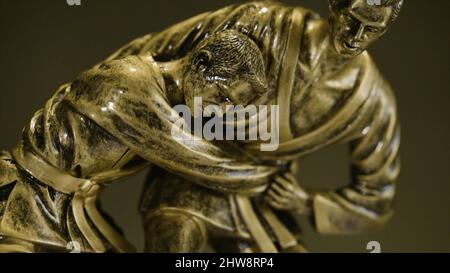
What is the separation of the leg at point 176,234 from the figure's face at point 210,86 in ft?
0.72

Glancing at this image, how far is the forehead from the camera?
4.11 feet

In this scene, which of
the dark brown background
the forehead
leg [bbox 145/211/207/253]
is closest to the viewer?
the forehead

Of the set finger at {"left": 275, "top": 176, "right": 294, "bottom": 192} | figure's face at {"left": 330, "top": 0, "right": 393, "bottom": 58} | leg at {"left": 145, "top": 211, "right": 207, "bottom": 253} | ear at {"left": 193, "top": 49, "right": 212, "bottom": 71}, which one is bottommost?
leg at {"left": 145, "top": 211, "right": 207, "bottom": 253}

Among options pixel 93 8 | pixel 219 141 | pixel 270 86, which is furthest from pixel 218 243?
pixel 93 8

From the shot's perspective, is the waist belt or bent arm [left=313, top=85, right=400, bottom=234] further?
bent arm [left=313, top=85, right=400, bottom=234]

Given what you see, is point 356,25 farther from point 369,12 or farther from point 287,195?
point 287,195

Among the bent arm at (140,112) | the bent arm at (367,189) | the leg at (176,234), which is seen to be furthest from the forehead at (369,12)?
the leg at (176,234)

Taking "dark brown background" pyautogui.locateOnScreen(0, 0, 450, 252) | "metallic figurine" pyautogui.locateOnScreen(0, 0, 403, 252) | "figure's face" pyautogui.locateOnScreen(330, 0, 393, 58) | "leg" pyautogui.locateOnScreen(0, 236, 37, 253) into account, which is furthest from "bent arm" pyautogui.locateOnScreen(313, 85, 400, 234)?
"leg" pyautogui.locateOnScreen(0, 236, 37, 253)

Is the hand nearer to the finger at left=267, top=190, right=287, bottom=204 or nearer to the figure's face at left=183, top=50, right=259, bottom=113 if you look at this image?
the finger at left=267, top=190, right=287, bottom=204

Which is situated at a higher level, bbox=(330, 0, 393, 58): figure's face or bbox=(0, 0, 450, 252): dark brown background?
bbox=(330, 0, 393, 58): figure's face

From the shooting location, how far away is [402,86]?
1.83 meters

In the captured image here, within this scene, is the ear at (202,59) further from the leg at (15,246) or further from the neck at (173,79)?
the leg at (15,246)

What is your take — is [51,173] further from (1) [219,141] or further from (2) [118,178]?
(1) [219,141]

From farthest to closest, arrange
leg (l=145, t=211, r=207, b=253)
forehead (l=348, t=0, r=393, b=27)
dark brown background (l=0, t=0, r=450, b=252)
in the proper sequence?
dark brown background (l=0, t=0, r=450, b=252)
leg (l=145, t=211, r=207, b=253)
forehead (l=348, t=0, r=393, b=27)
